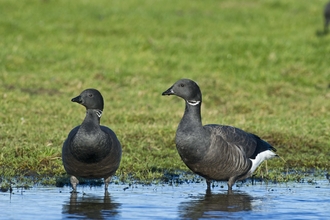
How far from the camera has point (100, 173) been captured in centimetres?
903

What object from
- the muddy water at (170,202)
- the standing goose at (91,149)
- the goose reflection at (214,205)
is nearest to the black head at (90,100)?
the standing goose at (91,149)

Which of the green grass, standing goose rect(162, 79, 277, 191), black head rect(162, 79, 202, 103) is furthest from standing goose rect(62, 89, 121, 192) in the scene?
the green grass

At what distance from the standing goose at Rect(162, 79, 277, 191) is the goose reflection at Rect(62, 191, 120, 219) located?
1.20m

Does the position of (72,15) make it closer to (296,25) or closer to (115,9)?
(115,9)

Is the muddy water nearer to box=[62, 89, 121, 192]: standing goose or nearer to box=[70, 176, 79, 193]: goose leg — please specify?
box=[70, 176, 79, 193]: goose leg

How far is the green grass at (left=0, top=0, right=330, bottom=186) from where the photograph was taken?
1190 cm

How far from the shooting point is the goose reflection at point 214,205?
27.0 feet

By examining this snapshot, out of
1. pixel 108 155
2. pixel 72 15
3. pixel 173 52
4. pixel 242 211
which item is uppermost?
pixel 72 15

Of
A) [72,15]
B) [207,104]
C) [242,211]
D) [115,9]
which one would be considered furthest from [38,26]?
[242,211]

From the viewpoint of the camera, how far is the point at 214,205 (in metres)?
8.75

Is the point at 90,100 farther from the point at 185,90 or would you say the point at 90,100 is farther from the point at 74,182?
the point at 185,90

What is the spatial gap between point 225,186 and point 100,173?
216cm

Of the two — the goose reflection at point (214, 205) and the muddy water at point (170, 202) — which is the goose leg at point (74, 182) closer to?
the muddy water at point (170, 202)

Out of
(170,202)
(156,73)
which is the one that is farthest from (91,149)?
(156,73)
